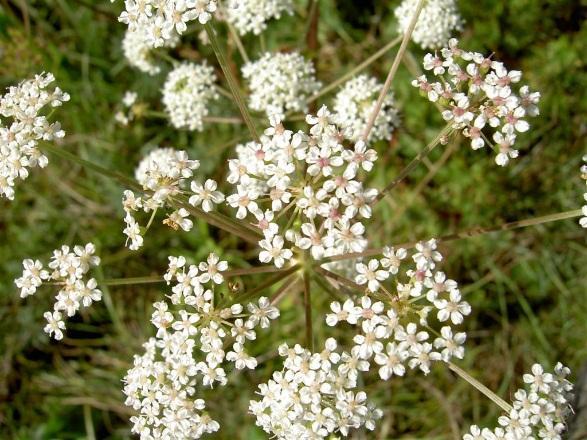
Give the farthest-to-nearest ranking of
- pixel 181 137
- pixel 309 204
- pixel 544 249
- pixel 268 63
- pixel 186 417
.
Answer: pixel 181 137
pixel 544 249
pixel 268 63
pixel 186 417
pixel 309 204

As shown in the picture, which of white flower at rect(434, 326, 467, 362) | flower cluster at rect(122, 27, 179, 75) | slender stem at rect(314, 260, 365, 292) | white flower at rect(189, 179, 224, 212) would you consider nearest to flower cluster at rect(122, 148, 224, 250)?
white flower at rect(189, 179, 224, 212)

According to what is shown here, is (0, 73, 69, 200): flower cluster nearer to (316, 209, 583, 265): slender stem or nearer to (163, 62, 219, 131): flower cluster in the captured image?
(163, 62, 219, 131): flower cluster

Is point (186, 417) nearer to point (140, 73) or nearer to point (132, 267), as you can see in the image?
point (132, 267)

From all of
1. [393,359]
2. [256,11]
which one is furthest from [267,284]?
[256,11]

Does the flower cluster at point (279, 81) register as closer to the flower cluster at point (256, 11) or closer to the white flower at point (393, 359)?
the flower cluster at point (256, 11)

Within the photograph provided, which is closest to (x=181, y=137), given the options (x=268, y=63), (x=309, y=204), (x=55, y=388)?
(x=268, y=63)

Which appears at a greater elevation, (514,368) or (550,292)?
(550,292)

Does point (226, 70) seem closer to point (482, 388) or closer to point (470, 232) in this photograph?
point (470, 232)
